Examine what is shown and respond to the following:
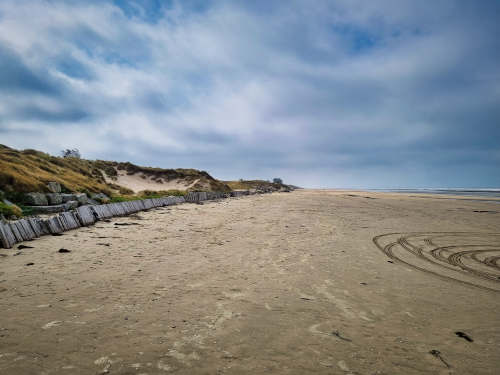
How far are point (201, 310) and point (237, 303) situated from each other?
0.63m

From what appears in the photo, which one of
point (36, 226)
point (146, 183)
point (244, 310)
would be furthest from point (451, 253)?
point (146, 183)

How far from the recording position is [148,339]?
3.24 m

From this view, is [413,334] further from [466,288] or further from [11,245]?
[11,245]

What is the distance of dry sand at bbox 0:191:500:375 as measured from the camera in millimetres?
2904

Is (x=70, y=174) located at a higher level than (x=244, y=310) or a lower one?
higher

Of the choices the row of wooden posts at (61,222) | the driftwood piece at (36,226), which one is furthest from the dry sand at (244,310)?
the driftwood piece at (36,226)

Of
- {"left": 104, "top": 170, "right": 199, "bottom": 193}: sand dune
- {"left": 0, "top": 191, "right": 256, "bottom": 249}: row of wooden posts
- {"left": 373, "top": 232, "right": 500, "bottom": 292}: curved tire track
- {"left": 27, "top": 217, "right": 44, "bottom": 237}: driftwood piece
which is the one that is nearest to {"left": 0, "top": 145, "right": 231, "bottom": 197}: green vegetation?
{"left": 104, "top": 170, "right": 199, "bottom": 193}: sand dune

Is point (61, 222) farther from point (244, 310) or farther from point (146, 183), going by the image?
point (146, 183)

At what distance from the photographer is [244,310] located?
162 inches

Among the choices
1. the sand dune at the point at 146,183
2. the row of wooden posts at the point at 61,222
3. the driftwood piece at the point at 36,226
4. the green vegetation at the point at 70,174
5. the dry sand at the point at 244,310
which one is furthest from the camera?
the sand dune at the point at 146,183

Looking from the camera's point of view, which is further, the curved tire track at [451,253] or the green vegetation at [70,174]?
the green vegetation at [70,174]

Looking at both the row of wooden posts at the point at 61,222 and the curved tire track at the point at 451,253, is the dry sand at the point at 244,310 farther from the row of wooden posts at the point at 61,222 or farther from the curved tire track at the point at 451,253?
the row of wooden posts at the point at 61,222

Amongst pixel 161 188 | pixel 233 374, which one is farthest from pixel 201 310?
pixel 161 188

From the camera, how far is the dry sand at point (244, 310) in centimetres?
290
